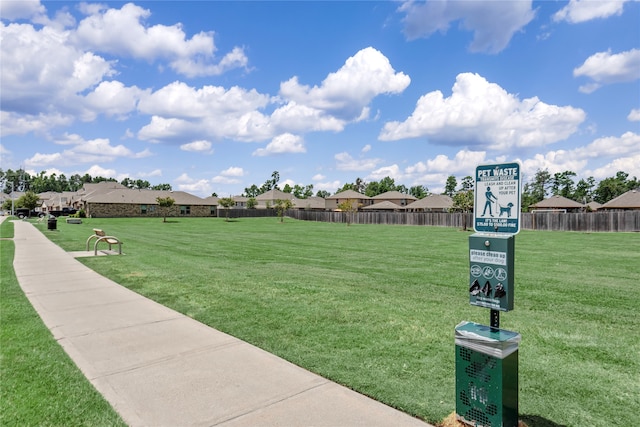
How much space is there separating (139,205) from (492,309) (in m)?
76.3

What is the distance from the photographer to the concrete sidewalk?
11.6 feet

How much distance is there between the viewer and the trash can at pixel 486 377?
9.87 feet

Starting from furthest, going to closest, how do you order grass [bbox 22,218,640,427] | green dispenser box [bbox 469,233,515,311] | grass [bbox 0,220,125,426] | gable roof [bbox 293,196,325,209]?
gable roof [bbox 293,196,325,209]
grass [bbox 22,218,640,427]
grass [bbox 0,220,125,426]
green dispenser box [bbox 469,233,515,311]

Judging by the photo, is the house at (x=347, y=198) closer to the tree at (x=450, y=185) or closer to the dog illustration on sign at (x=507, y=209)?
the tree at (x=450, y=185)

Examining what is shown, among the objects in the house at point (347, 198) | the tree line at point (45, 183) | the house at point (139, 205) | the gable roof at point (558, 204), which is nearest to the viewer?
the house at point (139, 205)

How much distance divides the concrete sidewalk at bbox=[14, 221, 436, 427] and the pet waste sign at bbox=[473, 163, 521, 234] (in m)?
1.70

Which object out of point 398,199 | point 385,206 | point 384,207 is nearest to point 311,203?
point 384,207

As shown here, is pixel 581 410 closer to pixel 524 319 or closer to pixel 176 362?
pixel 524 319

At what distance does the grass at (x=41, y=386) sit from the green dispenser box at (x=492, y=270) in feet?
10.0

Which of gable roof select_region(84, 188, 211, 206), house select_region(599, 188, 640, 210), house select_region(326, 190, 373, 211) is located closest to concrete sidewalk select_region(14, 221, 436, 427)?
house select_region(599, 188, 640, 210)

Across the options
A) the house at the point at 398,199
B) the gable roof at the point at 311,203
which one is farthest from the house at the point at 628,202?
the gable roof at the point at 311,203

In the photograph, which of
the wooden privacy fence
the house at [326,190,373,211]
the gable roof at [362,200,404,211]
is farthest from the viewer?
the house at [326,190,373,211]

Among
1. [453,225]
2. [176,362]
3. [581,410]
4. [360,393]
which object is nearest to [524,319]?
[581,410]

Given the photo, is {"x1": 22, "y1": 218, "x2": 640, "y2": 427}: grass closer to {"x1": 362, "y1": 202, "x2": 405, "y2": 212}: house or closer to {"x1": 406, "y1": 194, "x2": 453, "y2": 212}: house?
{"x1": 406, "y1": 194, "x2": 453, "y2": 212}: house
